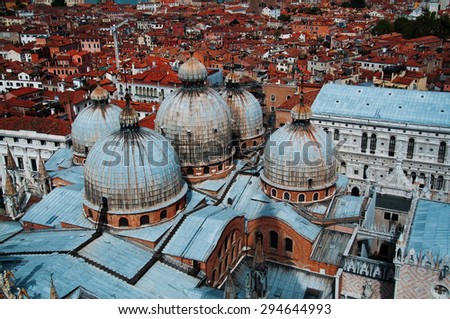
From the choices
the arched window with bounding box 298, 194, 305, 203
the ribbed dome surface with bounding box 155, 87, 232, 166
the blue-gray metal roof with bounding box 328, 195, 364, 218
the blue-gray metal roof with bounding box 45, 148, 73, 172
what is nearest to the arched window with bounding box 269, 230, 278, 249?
the arched window with bounding box 298, 194, 305, 203

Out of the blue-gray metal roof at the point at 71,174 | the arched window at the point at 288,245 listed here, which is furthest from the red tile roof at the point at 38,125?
the arched window at the point at 288,245

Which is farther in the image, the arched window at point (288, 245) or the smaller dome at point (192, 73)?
the smaller dome at point (192, 73)

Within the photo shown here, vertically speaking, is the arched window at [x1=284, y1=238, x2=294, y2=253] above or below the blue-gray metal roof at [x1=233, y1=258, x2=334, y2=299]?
above

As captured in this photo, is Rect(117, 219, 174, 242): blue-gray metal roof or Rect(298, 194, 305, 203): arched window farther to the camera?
Rect(298, 194, 305, 203): arched window

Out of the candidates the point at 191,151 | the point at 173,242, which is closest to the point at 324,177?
the point at 191,151

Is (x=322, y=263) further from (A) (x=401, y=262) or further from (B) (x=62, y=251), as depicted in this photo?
(B) (x=62, y=251)

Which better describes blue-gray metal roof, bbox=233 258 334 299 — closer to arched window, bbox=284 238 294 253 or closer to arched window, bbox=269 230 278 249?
arched window, bbox=284 238 294 253

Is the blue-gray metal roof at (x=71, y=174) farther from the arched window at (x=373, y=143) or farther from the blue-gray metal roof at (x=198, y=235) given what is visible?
the arched window at (x=373, y=143)
